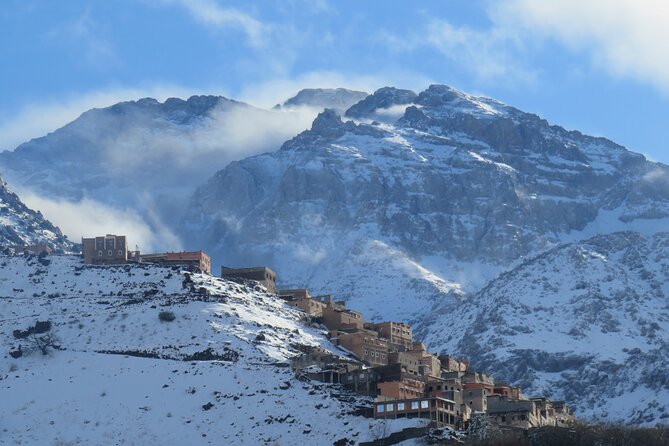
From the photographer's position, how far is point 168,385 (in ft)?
564

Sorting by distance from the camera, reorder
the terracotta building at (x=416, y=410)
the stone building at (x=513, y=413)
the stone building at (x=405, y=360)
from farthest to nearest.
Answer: the stone building at (x=405, y=360), the stone building at (x=513, y=413), the terracotta building at (x=416, y=410)

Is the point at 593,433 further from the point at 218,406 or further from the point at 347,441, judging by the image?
the point at 218,406

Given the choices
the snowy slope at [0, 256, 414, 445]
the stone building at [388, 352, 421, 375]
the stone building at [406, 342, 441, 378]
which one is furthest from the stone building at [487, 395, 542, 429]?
the stone building at [406, 342, 441, 378]

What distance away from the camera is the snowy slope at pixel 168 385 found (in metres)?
160

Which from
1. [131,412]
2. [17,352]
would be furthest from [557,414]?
[17,352]

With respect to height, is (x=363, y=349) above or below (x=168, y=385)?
above

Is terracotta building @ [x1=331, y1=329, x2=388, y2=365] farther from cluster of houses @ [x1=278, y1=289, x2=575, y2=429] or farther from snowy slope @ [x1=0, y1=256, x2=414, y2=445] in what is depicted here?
cluster of houses @ [x1=278, y1=289, x2=575, y2=429]

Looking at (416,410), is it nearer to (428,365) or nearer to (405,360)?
(405,360)

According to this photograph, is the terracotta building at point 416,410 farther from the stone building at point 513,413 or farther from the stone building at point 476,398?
the stone building at point 476,398

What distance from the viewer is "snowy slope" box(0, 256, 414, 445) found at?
524 feet

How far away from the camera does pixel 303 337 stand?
7746 inches

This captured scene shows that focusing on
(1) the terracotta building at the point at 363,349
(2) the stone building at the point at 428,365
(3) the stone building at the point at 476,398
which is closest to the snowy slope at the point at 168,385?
A: (1) the terracotta building at the point at 363,349

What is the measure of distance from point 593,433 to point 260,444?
29801 mm

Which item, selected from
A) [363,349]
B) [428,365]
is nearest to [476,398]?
[428,365]
